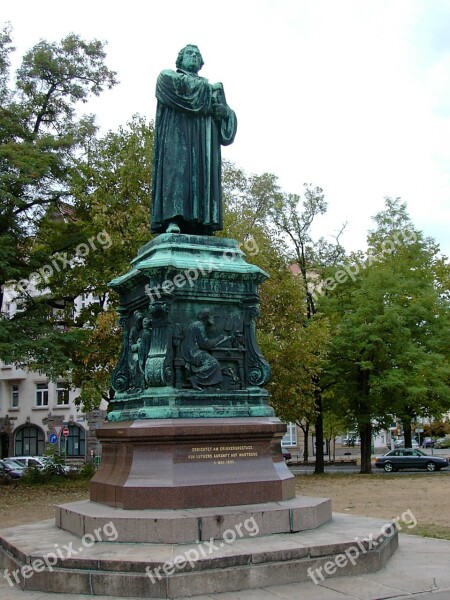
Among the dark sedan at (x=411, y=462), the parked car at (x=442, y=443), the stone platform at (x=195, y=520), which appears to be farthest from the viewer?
→ the parked car at (x=442, y=443)

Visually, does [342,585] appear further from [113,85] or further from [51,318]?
[113,85]

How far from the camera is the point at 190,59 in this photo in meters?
10.6

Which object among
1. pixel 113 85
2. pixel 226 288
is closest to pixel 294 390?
pixel 113 85

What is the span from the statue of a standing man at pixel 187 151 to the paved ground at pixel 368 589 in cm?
511

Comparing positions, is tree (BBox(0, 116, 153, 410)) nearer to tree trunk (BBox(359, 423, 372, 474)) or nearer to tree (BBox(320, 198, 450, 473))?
tree (BBox(320, 198, 450, 473))

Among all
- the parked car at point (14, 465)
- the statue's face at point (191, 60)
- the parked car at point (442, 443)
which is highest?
the statue's face at point (191, 60)

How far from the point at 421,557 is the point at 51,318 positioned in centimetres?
1971

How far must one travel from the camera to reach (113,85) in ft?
94.6

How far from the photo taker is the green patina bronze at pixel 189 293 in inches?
354

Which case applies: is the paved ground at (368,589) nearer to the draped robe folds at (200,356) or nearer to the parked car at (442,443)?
the draped robe folds at (200,356)

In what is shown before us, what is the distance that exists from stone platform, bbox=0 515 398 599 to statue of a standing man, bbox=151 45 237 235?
452cm

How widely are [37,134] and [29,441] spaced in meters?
32.7

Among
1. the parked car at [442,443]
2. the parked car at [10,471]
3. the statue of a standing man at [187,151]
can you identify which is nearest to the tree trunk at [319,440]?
the parked car at [10,471]

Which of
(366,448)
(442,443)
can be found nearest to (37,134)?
(366,448)
